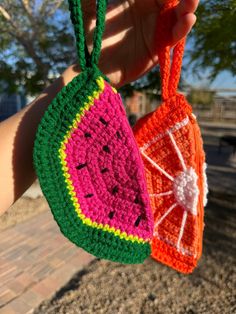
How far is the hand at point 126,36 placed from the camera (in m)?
0.77

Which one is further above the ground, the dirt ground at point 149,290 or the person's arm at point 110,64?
the person's arm at point 110,64

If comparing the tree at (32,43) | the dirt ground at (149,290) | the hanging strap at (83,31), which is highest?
the hanging strap at (83,31)

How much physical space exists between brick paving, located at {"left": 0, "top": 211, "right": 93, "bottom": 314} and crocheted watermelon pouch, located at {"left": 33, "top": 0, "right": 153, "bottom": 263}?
5.08ft

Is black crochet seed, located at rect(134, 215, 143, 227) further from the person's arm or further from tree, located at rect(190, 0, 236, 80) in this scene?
tree, located at rect(190, 0, 236, 80)

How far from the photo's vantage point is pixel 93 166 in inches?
26.5

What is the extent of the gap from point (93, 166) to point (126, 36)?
34 cm

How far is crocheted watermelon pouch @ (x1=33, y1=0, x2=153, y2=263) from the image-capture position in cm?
60

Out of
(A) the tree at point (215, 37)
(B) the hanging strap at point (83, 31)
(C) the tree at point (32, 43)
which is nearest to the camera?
(B) the hanging strap at point (83, 31)

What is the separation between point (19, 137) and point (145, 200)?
0.93 ft

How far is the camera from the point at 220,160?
7.00 m

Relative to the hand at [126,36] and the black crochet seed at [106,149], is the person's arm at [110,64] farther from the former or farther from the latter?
the black crochet seed at [106,149]

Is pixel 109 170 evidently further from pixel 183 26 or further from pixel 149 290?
pixel 149 290

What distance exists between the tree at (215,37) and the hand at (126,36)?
1.08m

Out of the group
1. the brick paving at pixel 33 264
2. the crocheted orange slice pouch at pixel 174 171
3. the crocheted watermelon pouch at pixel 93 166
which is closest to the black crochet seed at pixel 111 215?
the crocheted watermelon pouch at pixel 93 166
